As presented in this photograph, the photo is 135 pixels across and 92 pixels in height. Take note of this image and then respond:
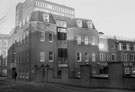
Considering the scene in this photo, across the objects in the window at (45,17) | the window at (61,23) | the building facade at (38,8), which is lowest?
the window at (61,23)

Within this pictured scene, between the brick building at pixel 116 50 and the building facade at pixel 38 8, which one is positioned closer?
the brick building at pixel 116 50

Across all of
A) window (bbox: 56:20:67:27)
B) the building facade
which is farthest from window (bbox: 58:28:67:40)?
the building facade

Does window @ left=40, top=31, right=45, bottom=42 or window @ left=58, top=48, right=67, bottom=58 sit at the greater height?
window @ left=40, top=31, right=45, bottom=42

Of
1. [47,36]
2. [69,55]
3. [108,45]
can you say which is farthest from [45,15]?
[108,45]

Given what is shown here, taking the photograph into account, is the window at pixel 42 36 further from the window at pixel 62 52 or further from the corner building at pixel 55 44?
the window at pixel 62 52

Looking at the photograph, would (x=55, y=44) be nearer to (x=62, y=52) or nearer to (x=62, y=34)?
(x=62, y=52)

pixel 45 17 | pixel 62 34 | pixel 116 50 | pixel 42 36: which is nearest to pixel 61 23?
pixel 62 34

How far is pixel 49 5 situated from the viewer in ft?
352

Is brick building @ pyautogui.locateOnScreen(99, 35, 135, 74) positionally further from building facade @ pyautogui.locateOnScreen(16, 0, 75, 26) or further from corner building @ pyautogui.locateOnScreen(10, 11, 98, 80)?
building facade @ pyautogui.locateOnScreen(16, 0, 75, 26)

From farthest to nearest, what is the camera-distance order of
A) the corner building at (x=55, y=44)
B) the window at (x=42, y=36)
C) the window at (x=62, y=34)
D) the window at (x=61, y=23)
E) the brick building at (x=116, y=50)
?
the brick building at (x=116, y=50), the window at (x=61, y=23), the window at (x=62, y=34), the window at (x=42, y=36), the corner building at (x=55, y=44)

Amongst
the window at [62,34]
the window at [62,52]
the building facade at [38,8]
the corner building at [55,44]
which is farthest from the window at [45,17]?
the building facade at [38,8]

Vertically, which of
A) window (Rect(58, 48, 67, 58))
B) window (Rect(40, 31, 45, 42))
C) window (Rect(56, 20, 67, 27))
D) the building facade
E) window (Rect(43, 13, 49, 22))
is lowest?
window (Rect(58, 48, 67, 58))

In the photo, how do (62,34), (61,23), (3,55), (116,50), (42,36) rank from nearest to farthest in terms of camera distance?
(42,36)
(62,34)
(61,23)
(116,50)
(3,55)

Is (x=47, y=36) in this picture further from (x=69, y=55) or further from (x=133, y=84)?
(x=133, y=84)
